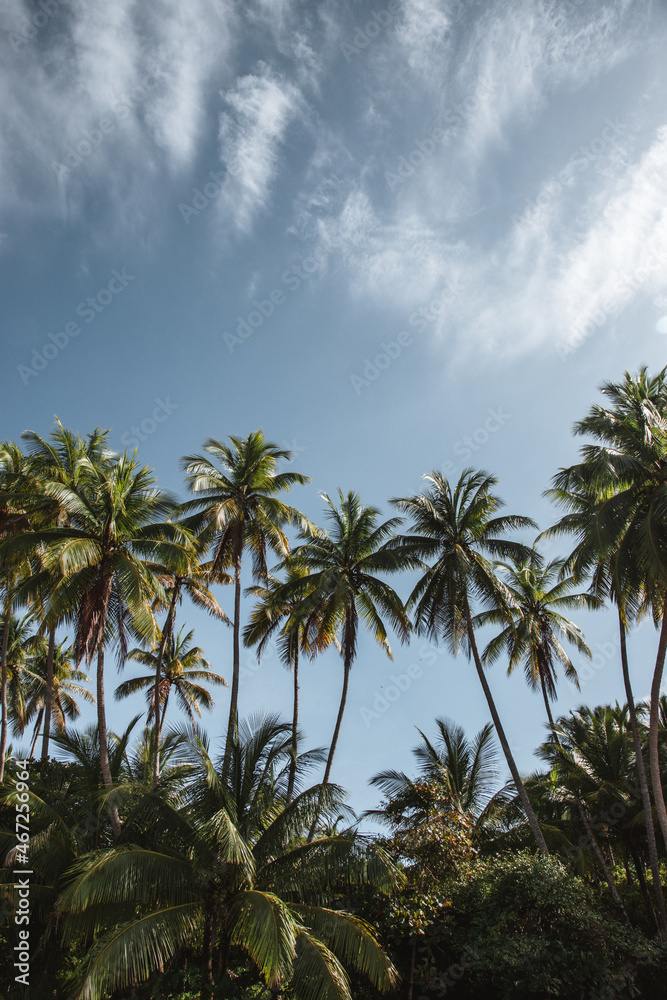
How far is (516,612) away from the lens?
2242 centimetres

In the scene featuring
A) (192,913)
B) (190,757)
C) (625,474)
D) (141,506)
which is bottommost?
(192,913)

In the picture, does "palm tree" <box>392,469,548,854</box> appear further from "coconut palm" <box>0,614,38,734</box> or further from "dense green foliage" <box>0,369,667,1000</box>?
"coconut palm" <box>0,614,38,734</box>

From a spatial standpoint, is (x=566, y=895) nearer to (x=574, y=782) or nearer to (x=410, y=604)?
(x=574, y=782)

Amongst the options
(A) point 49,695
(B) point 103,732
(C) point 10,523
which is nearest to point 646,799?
(B) point 103,732

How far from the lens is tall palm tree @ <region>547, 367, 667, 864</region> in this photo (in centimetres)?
1509

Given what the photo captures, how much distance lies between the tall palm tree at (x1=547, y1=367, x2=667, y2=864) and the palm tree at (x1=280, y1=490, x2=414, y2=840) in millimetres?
6177

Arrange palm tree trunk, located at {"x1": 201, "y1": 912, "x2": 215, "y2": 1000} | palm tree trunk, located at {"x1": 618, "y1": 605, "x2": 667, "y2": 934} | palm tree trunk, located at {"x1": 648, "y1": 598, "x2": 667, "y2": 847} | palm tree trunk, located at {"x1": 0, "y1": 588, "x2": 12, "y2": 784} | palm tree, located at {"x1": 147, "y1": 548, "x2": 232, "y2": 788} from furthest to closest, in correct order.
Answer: palm tree, located at {"x1": 147, "y1": 548, "x2": 232, "y2": 788} → palm tree trunk, located at {"x1": 0, "y1": 588, "x2": 12, "y2": 784} → palm tree trunk, located at {"x1": 618, "y1": 605, "x2": 667, "y2": 934} → palm tree trunk, located at {"x1": 648, "y1": 598, "x2": 667, "y2": 847} → palm tree trunk, located at {"x1": 201, "y1": 912, "x2": 215, "y2": 1000}

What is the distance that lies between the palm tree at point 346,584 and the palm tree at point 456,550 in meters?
0.85

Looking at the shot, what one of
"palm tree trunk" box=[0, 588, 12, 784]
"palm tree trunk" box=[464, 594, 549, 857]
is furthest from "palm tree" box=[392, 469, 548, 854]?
"palm tree trunk" box=[0, 588, 12, 784]

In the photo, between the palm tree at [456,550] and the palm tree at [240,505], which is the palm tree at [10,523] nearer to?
the palm tree at [240,505]

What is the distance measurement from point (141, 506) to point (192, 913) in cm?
976

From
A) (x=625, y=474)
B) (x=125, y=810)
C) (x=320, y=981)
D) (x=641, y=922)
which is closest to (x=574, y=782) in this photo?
(x=641, y=922)

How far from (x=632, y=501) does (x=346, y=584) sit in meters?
8.93

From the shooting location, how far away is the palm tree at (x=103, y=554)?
48.8 feet
